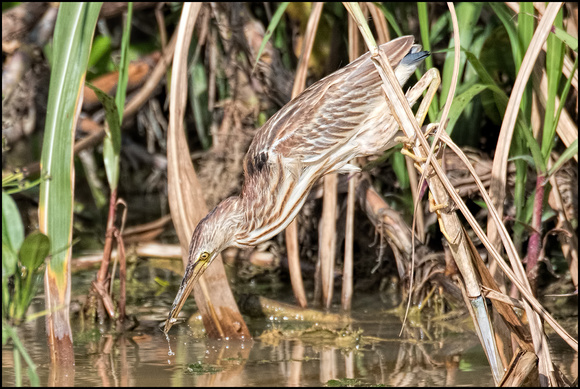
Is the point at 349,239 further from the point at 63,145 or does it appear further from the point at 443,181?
the point at 443,181

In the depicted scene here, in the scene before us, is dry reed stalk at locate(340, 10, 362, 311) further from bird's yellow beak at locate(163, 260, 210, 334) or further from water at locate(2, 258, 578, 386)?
bird's yellow beak at locate(163, 260, 210, 334)

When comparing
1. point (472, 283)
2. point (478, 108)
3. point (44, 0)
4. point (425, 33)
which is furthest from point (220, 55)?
point (472, 283)

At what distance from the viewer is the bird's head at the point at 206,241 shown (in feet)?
7.40

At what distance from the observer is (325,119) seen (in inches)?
88.4

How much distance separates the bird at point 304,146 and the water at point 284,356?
29 cm

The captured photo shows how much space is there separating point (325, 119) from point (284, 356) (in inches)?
32.5

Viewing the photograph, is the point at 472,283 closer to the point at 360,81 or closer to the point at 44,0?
the point at 360,81

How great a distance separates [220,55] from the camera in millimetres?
3857

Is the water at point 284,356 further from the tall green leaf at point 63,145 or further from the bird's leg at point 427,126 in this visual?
the bird's leg at point 427,126

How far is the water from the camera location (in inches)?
92.5

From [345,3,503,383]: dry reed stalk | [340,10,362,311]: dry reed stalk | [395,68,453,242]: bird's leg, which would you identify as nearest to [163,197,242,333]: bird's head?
[395,68,453,242]: bird's leg

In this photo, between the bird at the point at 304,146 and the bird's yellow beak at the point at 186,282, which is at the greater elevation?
the bird at the point at 304,146

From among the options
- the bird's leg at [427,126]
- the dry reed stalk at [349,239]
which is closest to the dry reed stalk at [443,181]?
the bird's leg at [427,126]

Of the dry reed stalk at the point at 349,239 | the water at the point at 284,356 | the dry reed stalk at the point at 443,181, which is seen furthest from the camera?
the dry reed stalk at the point at 349,239
